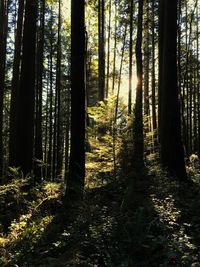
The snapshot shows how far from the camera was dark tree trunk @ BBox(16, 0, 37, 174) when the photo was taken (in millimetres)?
11359

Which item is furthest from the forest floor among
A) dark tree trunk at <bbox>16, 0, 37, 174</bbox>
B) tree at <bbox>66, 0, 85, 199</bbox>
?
dark tree trunk at <bbox>16, 0, 37, 174</bbox>

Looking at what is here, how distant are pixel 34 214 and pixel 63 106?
109ft

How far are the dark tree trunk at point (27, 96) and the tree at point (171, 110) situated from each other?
384cm

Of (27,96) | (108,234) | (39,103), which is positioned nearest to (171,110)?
(27,96)

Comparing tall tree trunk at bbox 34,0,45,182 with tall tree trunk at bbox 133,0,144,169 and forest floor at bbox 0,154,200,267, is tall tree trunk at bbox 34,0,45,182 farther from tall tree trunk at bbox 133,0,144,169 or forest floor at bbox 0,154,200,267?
forest floor at bbox 0,154,200,267

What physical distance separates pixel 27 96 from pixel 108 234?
679cm

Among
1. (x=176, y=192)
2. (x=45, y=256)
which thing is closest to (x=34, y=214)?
(x=45, y=256)

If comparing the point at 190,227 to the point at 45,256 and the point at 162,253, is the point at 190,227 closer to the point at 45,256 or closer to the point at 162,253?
the point at 162,253

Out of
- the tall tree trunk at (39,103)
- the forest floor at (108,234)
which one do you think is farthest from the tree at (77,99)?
the tall tree trunk at (39,103)

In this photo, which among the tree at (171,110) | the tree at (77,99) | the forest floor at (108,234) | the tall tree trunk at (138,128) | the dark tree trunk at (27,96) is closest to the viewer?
the forest floor at (108,234)

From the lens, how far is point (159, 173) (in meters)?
10.7

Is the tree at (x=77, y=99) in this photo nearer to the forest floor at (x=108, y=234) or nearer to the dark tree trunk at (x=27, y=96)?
the forest floor at (x=108, y=234)

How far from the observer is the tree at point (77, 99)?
387 inches

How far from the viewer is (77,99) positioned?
995 centimetres
